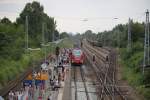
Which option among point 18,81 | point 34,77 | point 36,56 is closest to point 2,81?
point 18,81

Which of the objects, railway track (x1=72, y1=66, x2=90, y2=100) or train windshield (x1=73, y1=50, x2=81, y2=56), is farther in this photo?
train windshield (x1=73, y1=50, x2=81, y2=56)

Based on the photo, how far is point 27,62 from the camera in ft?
184

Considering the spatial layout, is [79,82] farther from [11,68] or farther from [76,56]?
[76,56]

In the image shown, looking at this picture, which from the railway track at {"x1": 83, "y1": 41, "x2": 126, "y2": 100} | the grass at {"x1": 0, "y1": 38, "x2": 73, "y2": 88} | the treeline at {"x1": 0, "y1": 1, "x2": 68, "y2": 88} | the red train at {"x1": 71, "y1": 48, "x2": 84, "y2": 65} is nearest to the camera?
the railway track at {"x1": 83, "y1": 41, "x2": 126, "y2": 100}

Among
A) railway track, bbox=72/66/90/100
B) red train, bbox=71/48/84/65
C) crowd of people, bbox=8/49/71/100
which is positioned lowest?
railway track, bbox=72/66/90/100

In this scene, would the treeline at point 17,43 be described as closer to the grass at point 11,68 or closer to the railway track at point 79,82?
the grass at point 11,68

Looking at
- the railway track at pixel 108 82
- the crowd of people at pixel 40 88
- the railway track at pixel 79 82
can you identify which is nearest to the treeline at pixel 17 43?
the crowd of people at pixel 40 88

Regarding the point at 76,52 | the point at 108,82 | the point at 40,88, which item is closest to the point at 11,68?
the point at 108,82

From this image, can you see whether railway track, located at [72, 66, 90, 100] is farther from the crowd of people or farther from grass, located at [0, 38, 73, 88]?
grass, located at [0, 38, 73, 88]

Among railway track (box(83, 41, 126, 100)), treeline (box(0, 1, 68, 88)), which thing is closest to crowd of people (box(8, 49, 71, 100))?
railway track (box(83, 41, 126, 100))

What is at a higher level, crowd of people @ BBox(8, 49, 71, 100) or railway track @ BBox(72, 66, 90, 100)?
crowd of people @ BBox(8, 49, 71, 100)

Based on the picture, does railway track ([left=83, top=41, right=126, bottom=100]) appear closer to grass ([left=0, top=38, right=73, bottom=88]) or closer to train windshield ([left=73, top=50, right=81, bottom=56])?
train windshield ([left=73, top=50, right=81, bottom=56])

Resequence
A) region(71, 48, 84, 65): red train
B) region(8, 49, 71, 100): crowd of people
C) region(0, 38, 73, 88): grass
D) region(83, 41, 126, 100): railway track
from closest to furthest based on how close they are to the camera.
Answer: region(8, 49, 71, 100): crowd of people < region(83, 41, 126, 100): railway track < region(0, 38, 73, 88): grass < region(71, 48, 84, 65): red train

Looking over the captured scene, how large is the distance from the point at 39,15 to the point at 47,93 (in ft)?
172
